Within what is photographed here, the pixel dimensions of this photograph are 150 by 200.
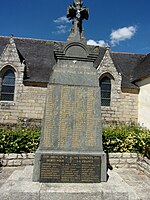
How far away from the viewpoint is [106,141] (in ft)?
23.4

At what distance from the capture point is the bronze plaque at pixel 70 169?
406 cm

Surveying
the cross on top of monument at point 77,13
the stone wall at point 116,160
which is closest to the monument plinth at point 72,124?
the cross on top of monument at point 77,13

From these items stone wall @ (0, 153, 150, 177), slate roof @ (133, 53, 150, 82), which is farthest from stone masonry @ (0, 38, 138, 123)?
stone wall @ (0, 153, 150, 177)

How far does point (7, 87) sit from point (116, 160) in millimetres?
10460

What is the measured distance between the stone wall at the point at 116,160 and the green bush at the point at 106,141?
0.92 feet

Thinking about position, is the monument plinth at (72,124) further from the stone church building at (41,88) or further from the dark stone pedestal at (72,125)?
the stone church building at (41,88)

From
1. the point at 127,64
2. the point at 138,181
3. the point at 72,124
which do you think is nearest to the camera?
the point at 72,124

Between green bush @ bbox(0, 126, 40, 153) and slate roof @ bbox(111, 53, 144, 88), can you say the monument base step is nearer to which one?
green bush @ bbox(0, 126, 40, 153)

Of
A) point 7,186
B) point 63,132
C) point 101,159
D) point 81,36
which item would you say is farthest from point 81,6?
point 7,186

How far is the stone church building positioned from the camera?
1418 cm

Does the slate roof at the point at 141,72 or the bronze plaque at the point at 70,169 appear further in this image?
the slate roof at the point at 141,72

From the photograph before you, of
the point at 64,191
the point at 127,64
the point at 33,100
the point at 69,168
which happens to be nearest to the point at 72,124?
the point at 69,168

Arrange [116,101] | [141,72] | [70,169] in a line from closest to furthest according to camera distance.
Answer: [70,169]
[116,101]
[141,72]

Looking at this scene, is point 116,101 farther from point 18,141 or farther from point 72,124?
point 72,124
